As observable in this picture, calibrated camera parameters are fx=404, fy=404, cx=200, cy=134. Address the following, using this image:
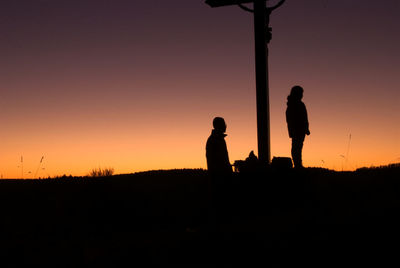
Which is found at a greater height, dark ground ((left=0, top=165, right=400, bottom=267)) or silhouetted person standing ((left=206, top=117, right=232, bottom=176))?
silhouetted person standing ((left=206, top=117, right=232, bottom=176))

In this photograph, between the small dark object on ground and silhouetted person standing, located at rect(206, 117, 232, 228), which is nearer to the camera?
silhouetted person standing, located at rect(206, 117, 232, 228)

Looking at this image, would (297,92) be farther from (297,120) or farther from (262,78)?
(262,78)

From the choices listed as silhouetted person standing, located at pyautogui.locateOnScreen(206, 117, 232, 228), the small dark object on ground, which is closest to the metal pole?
the small dark object on ground

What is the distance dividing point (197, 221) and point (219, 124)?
81.0 inches

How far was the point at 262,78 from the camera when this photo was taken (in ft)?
28.2

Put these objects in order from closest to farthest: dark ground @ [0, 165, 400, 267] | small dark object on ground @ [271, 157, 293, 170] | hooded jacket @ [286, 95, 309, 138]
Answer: dark ground @ [0, 165, 400, 267]
small dark object on ground @ [271, 157, 293, 170]
hooded jacket @ [286, 95, 309, 138]

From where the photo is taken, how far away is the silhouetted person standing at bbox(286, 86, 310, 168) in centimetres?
849

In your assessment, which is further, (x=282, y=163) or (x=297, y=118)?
(x=297, y=118)

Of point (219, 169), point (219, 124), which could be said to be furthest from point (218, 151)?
point (219, 124)

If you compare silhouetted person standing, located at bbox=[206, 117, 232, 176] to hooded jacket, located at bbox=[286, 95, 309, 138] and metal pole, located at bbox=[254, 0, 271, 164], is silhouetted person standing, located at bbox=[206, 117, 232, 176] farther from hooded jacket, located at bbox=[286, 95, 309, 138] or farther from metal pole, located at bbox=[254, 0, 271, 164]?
hooded jacket, located at bbox=[286, 95, 309, 138]

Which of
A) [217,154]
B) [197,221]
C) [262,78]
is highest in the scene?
[262,78]

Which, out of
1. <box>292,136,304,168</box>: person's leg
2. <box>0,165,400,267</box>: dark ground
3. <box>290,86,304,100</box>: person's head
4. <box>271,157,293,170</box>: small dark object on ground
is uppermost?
<box>290,86,304,100</box>: person's head

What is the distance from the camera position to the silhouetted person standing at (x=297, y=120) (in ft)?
27.9

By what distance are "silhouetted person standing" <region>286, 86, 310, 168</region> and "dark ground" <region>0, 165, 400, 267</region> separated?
23.3 inches
